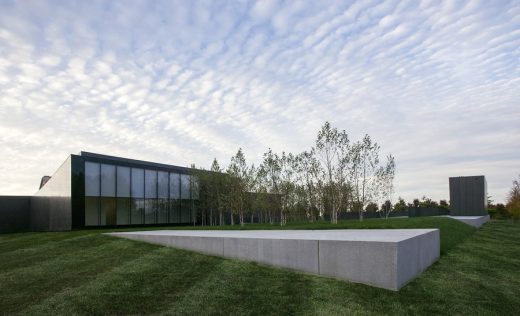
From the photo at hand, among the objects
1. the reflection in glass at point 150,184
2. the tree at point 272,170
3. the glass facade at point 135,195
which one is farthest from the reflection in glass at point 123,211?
the tree at point 272,170

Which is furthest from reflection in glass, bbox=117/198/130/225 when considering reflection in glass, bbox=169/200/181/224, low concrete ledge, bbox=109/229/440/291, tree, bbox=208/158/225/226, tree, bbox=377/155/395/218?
tree, bbox=377/155/395/218

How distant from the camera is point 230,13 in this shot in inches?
471

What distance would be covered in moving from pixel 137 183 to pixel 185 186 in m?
5.34

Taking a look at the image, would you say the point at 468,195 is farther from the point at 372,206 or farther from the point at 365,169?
the point at 365,169

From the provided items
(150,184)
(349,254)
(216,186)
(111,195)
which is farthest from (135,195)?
(349,254)

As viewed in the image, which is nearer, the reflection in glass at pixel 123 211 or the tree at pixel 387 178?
the reflection in glass at pixel 123 211

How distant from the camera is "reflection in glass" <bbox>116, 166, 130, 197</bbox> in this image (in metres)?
26.6

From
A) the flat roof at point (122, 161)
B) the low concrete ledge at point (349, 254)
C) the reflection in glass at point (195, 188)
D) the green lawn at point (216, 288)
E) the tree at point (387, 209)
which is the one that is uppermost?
the flat roof at point (122, 161)

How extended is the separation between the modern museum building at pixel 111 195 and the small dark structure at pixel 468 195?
95.6 feet

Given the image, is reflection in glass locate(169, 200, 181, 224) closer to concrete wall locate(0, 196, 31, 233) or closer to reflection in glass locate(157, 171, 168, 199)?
reflection in glass locate(157, 171, 168, 199)

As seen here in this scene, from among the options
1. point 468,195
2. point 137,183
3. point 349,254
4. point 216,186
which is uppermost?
point 137,183

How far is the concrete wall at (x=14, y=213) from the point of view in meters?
32.2

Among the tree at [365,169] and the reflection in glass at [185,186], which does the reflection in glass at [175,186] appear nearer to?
the reflection in glass at [185,186]

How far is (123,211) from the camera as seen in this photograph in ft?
88.3
